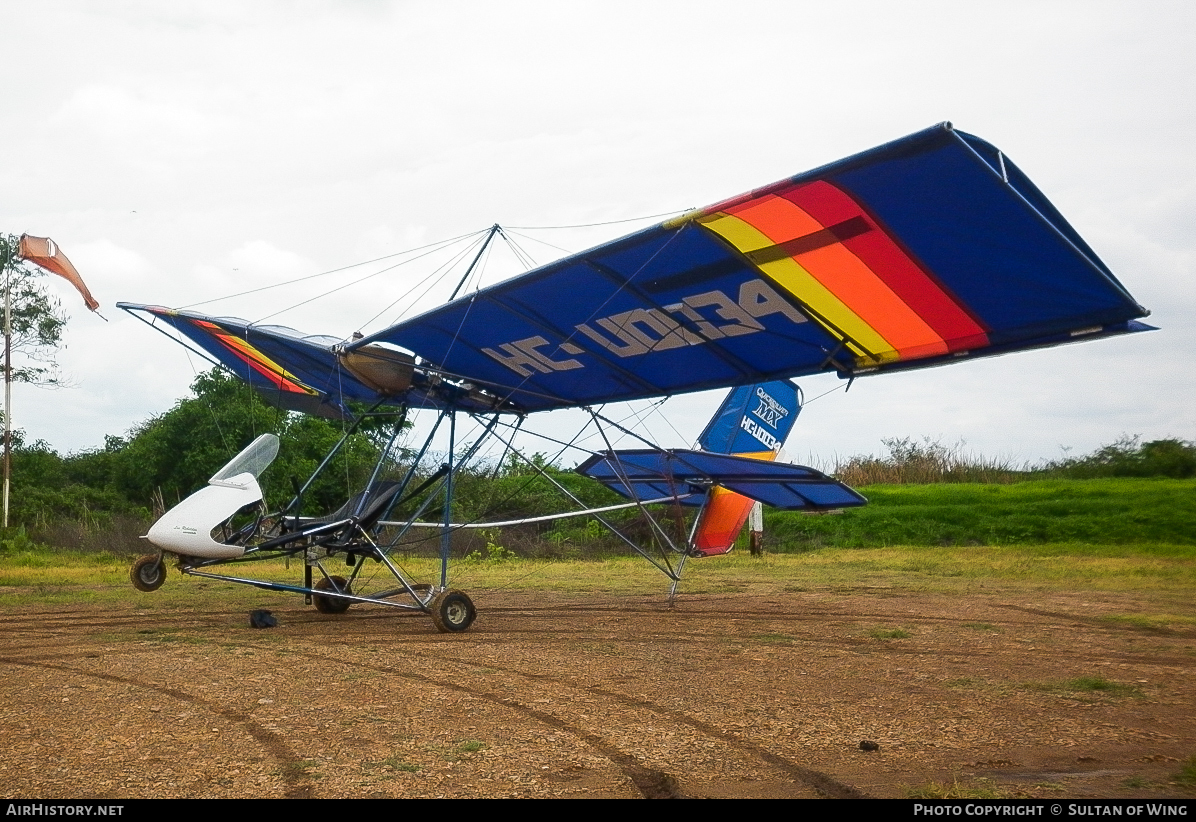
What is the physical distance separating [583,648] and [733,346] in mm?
3007

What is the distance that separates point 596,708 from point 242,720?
74.7 inches

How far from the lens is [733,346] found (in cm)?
890

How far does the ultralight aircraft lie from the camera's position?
613 cm

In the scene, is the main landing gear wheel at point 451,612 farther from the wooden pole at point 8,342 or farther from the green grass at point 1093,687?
the wooden pole at point 8,342

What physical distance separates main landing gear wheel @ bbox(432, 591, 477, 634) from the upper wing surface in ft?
8.01

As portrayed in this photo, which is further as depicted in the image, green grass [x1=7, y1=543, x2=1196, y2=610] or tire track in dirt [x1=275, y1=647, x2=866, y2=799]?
green grass [x1=7, y1=543, x2=1196, y2=610]

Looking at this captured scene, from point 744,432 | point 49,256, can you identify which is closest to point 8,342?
point 49,256

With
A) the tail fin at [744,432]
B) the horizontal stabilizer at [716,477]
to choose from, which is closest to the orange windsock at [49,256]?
the horizontal stabilizer at [716,477]

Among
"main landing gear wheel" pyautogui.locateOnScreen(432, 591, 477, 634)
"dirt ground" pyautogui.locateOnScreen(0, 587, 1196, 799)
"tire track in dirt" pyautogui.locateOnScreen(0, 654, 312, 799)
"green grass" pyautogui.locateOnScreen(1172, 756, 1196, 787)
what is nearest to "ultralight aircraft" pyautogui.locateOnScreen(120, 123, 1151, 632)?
"main landing gear wheel" pyautogui.locateOnScreen(432, 591, 477, 634)

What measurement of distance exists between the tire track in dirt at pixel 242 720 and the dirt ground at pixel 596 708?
0.02m

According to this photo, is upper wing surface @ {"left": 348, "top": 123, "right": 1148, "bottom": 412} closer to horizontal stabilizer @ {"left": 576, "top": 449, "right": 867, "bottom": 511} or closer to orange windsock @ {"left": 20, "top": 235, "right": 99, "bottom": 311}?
horizontal stabilizer @ {"left": 576, "top": 449, "right": 867, "bottom": 511}

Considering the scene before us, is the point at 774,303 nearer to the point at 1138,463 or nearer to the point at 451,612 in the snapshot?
the point at 451,612

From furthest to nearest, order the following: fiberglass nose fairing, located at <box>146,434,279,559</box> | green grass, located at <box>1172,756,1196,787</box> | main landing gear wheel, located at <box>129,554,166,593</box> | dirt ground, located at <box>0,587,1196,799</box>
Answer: main landing gear wheel, located at <box>129,554,166,593</box> < fiberglass nose fairing, located at <box>146,434,279,559</box> < dirt ground, located at <box>0,587,1196,799</box> < green grass, located at <box>1172,756,1196,787</box>

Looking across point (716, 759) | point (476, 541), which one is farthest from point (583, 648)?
point (476, 541)
